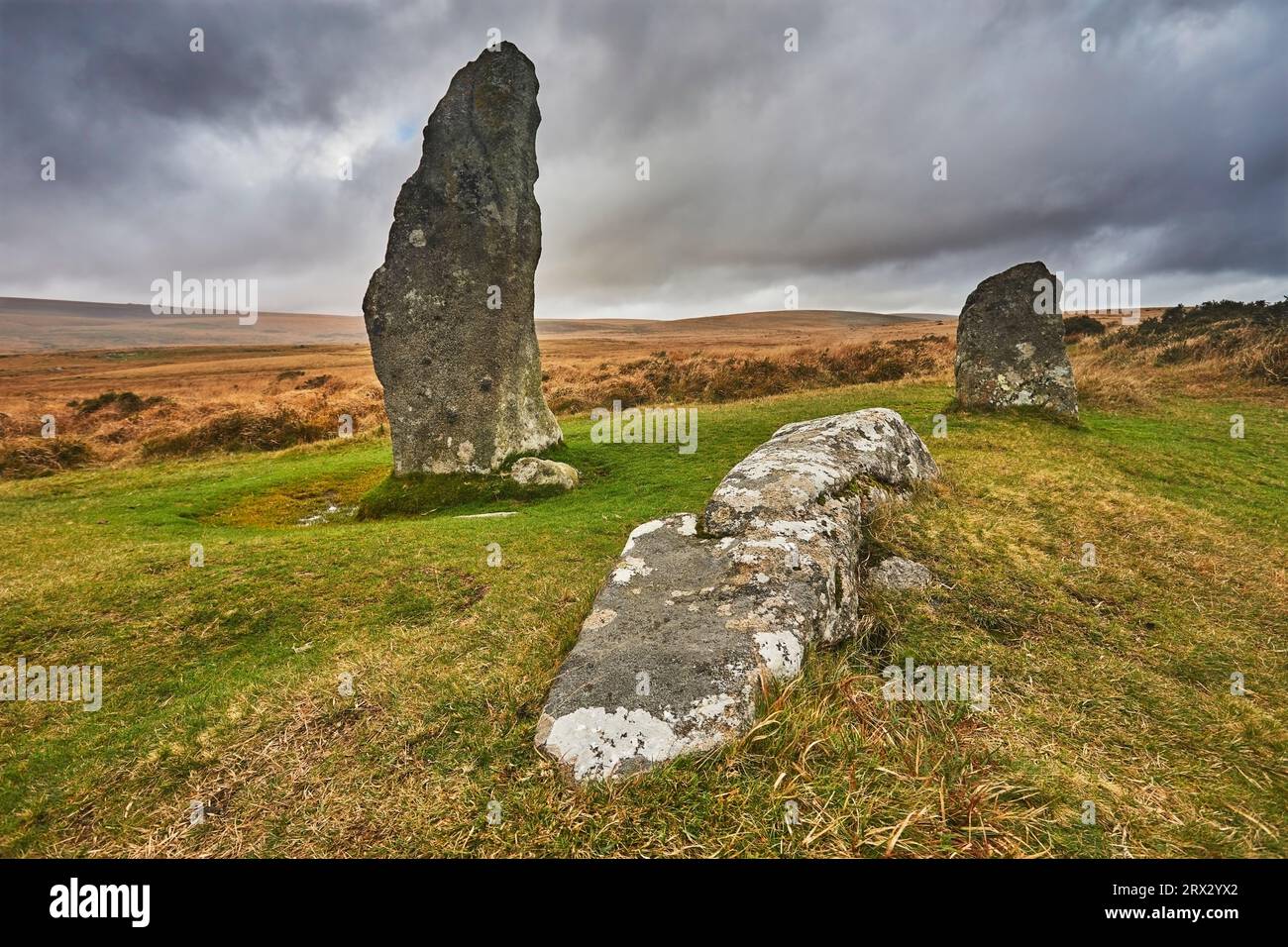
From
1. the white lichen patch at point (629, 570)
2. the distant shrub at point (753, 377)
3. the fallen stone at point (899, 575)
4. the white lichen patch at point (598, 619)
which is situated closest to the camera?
the white lichen patch at point (598, 619)

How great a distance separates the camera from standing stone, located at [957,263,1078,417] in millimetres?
14688

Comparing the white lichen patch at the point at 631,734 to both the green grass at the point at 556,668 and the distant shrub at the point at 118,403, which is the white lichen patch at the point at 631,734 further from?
the distant shrub at the point at 118,403

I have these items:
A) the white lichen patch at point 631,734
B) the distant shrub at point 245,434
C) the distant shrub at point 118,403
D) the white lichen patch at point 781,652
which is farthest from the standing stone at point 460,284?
the distant shrub at point 118,403

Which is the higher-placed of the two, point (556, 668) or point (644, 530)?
point (644, 530)

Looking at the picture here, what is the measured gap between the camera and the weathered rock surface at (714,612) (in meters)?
3.72

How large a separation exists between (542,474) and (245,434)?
14.1 meters

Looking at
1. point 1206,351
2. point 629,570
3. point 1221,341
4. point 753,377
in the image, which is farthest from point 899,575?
point 1221,341

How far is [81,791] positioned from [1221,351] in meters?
30.9

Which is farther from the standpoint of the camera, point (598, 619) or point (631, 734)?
point (598, 619)

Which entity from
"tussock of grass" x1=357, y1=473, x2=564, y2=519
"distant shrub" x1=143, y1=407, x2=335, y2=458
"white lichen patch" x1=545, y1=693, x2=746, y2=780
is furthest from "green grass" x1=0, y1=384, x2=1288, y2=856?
"distant shrub" x1=143, y1=407, x2=335, y2=458

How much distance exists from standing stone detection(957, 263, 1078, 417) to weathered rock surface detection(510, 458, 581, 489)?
10126 millimetres

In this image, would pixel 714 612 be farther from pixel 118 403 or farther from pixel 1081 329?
pixel 1081 329

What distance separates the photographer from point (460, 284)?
11.8 metres

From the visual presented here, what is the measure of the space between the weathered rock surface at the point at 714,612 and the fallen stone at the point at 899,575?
237 millimetres
